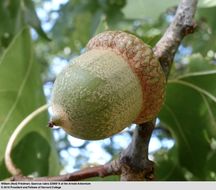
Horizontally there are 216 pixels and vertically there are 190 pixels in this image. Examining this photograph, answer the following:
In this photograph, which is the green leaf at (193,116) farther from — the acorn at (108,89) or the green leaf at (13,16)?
the green leaf at (13,16)

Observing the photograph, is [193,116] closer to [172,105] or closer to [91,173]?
[172,105]

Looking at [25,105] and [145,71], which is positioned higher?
[145,71]

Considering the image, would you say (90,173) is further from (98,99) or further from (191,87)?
(191,87)

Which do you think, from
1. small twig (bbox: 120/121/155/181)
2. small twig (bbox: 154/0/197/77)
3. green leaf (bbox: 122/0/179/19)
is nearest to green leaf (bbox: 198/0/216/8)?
green leaf (bbox: 122/0/179/19)

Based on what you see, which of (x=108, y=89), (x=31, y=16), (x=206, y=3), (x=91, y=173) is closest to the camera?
(x=108, y=89)

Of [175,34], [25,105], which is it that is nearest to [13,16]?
[25,105]
